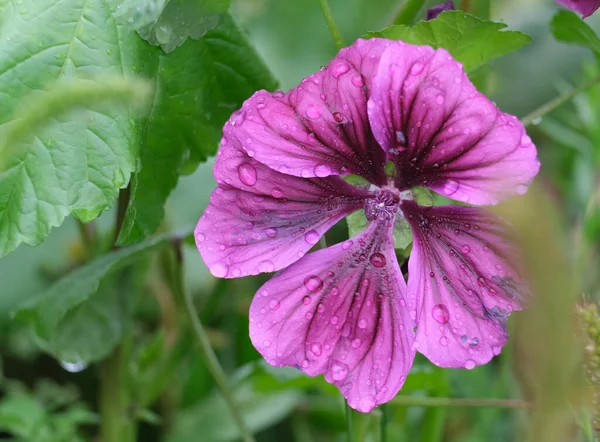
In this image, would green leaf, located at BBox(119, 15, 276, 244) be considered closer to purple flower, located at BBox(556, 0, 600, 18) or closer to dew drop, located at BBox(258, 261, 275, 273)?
dew drop, located at BBox(258, 261, 275, 273)

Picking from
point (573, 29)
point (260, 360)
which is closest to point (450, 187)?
point (573, 29)

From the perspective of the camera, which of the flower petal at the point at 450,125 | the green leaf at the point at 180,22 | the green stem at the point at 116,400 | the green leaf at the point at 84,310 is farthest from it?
the green stem at the point at 116,400

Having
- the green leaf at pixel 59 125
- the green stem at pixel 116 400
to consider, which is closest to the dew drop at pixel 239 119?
the green leaf at pixel 59 125

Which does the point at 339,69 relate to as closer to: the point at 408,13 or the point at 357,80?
the point at 357,80

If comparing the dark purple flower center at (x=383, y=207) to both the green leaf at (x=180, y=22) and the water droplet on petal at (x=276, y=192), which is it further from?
the green leaf at (x=180, y=22)

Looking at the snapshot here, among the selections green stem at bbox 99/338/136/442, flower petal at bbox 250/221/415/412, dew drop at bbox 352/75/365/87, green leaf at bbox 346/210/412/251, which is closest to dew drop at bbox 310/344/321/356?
flower petal at bbox 250/221/415/412

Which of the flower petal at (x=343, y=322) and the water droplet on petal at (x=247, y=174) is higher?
the water droplet on petal at (x=247, y=174)
